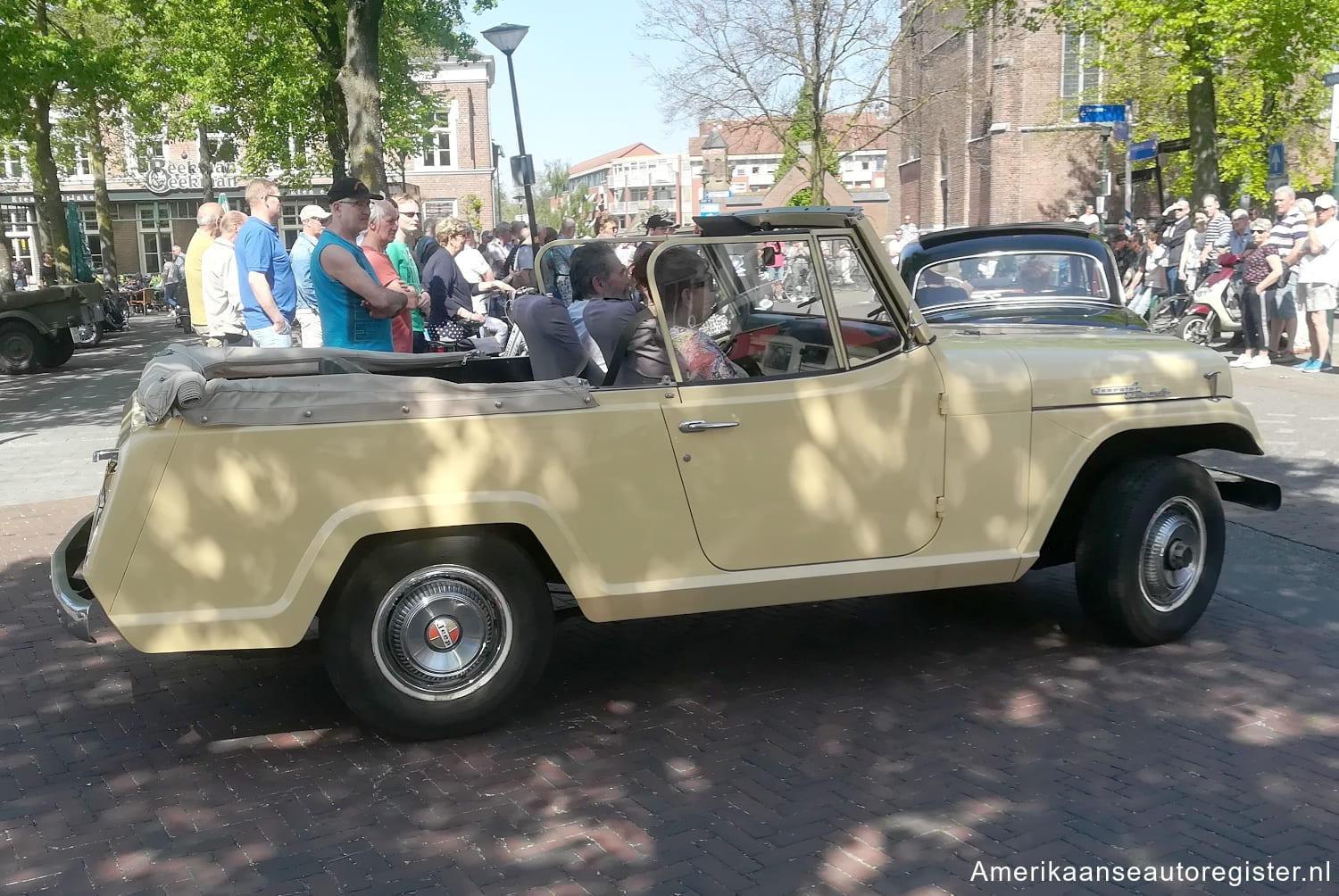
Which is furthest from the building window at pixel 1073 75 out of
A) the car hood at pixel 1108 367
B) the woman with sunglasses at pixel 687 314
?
the woman with sunglasses at pixel 687 314

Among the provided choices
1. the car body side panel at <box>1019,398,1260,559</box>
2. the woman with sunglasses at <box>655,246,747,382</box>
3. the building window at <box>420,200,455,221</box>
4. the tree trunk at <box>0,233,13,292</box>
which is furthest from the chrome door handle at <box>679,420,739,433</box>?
the building window at <box>420,200,455,221</box>

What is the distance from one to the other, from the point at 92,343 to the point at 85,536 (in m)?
20.3

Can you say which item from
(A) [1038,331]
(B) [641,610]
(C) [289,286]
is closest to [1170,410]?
(A) [1038,331]

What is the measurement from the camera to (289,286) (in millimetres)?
9203

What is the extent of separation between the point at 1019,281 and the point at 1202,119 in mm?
17466

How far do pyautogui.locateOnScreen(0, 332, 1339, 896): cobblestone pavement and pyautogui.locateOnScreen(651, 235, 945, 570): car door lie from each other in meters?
0.67

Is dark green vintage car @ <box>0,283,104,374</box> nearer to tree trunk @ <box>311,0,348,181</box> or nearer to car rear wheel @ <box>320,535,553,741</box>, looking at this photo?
tree trunk @ <box>311,0,348,181</box>

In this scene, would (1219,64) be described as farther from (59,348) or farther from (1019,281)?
(59,348)

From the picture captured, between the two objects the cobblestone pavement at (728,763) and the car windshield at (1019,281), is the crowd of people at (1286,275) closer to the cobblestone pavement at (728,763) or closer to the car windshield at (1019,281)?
the car windshield at (1019,281)

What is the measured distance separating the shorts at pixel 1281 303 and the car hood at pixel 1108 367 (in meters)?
10.6

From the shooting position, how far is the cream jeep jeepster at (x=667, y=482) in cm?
402

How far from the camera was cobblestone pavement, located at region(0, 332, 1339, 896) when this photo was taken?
11.6ft

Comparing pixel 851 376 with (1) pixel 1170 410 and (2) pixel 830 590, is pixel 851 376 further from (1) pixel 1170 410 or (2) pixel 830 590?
(1) pixel 1170 410

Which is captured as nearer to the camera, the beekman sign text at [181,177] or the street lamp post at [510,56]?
the street lamp post at [510,56]
